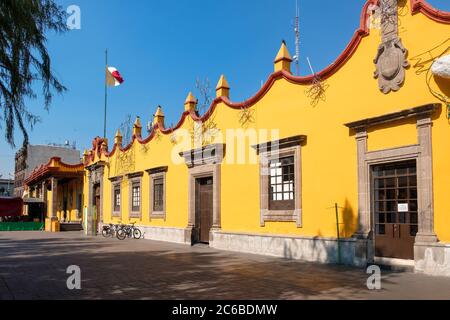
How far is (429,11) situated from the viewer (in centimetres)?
1063

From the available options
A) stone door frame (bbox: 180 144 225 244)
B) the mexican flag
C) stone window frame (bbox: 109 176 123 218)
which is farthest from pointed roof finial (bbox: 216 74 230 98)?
the mexican flag

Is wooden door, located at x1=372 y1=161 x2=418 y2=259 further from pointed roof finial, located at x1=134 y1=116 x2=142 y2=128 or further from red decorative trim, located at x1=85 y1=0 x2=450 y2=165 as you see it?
pointed roof finial, located at x1=134 y1=116 x2=142 y2=128

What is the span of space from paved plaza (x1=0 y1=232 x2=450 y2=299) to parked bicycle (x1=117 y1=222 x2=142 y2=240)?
9.28 meters

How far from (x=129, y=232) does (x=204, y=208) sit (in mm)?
6923

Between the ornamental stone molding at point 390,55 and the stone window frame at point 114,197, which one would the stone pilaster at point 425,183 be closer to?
the ornamental stone molding at point 390,55

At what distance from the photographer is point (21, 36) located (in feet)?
25.4

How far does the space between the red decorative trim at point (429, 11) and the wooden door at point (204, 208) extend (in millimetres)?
9930

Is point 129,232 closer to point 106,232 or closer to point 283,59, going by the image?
point 106,232

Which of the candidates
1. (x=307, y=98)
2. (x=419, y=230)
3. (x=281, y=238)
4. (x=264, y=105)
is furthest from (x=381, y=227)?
(x=264, y=105)

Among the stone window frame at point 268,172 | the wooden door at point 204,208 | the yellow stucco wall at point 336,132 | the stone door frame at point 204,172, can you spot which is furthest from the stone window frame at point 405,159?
the wooden door at point 204,208

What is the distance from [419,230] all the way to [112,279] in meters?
6.58

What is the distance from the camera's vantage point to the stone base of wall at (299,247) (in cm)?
1178

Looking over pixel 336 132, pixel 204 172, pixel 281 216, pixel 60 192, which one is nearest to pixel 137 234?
pixel 204 172
